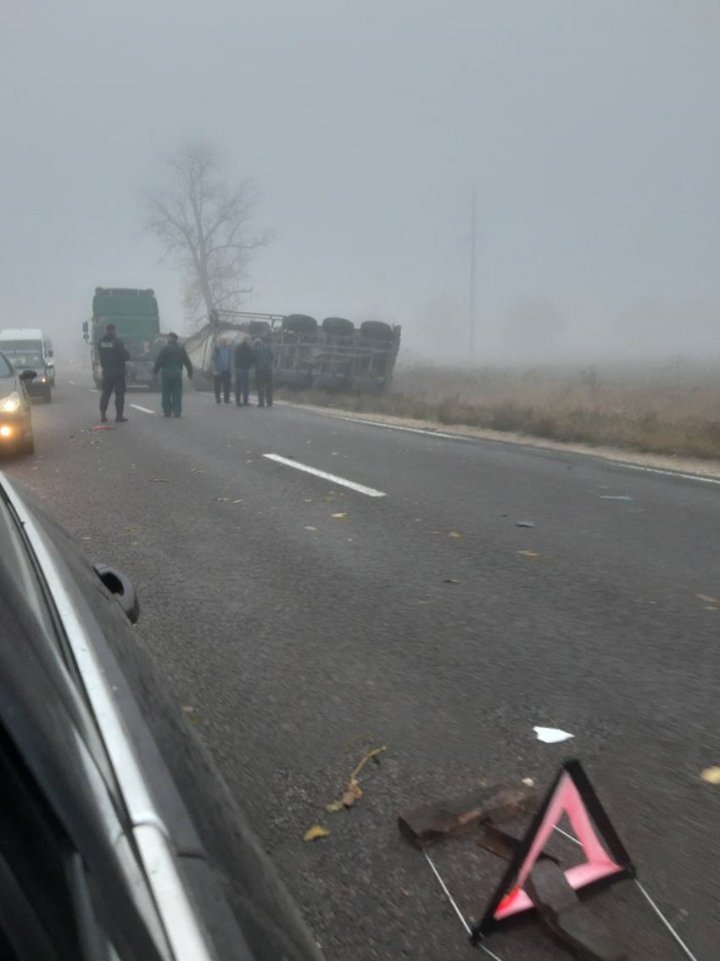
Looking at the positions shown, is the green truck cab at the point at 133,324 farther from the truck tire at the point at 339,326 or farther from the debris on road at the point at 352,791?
the debris on road at the point at 352,791

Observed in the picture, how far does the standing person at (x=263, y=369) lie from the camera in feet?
82.7

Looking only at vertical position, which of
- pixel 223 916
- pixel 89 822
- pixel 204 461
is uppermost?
pixel 89 822

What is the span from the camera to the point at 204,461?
13.3 metres

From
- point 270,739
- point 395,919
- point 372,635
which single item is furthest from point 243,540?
point 395,919

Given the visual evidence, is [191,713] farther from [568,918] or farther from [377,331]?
[377,331]

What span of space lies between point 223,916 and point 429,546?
21.7ft

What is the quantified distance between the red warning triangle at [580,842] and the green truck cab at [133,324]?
3227 centimetres

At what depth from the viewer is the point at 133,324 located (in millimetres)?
34906

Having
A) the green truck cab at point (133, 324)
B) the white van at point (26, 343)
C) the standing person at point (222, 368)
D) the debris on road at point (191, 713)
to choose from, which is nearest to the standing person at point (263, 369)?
the standing person at point (222, 368)

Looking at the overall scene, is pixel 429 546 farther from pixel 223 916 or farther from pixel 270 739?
pixel 223 916

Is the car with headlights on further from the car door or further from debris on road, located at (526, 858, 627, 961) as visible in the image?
the car door

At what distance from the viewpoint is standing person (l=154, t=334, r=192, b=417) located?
69.0 ft

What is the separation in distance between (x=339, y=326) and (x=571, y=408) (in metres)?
7.98

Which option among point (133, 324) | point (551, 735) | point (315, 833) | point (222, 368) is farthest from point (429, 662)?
point (133, 324)
